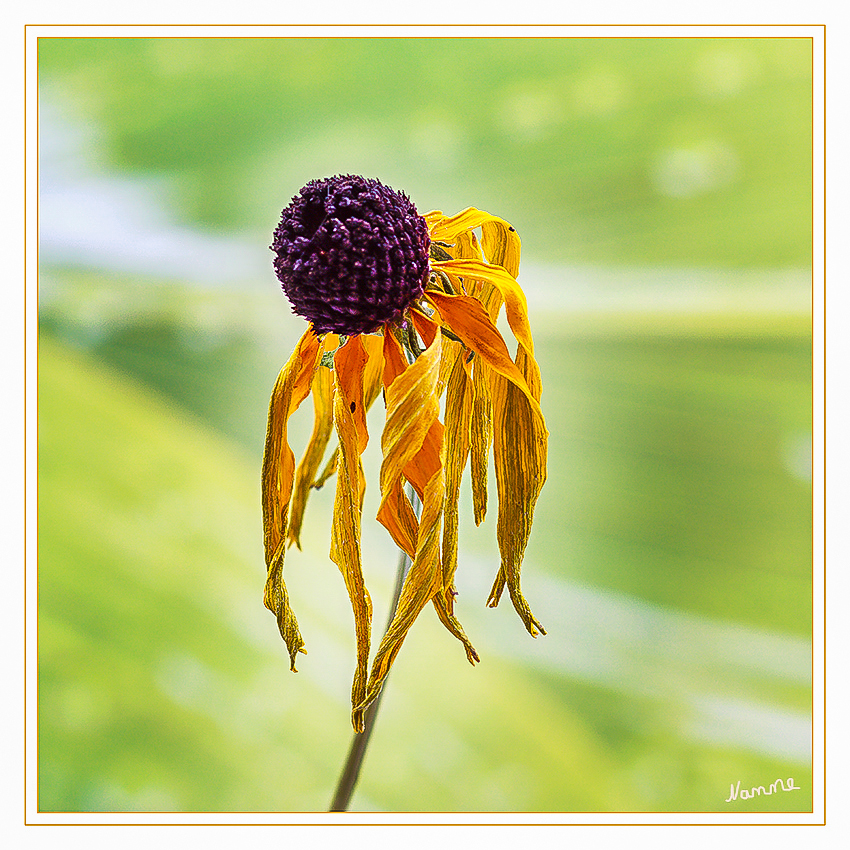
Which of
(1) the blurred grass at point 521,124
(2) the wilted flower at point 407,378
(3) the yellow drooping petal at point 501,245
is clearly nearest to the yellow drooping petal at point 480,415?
(2) the wilted flower at point 407,378

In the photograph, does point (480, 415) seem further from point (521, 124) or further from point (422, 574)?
point (521, 124)

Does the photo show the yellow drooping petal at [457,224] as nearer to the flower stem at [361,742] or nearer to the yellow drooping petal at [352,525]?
the yellow drooping petal at [352,525]

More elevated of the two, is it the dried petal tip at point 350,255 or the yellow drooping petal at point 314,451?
the dried petal tip at point 350,255

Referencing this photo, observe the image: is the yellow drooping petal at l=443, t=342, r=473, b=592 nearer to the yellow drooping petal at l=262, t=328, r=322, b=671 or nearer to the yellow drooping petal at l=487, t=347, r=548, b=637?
the yellow drooping petal at l=487, t=347, r=548, b=637

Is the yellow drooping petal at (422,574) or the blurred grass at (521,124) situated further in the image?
the blurred grass at (521,124)
